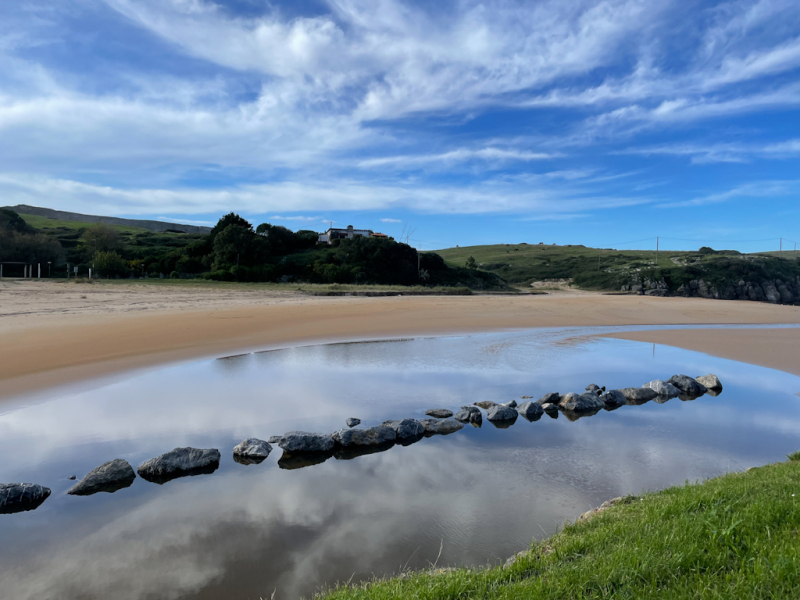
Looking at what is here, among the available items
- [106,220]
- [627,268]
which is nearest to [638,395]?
[627,268]

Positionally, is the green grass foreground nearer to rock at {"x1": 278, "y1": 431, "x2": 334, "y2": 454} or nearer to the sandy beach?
rock at {"x1": 278, "y1": 431, "x2": 334, "y2": 454}

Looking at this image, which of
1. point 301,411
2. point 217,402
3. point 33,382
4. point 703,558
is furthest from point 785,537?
point 33,382

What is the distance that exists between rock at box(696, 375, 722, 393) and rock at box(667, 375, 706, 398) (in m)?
0.12

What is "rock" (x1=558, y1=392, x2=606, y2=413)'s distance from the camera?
31.1 feet

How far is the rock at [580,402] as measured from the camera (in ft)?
31.1

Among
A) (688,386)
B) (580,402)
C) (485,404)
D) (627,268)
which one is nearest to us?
(485,404)

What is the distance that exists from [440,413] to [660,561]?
5.61 m

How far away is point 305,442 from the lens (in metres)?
7.09

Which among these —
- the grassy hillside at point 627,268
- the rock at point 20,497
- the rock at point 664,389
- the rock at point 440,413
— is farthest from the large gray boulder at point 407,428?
the grassy hillside at point 627,268

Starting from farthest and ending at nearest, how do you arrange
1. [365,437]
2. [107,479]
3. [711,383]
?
[711,383] < [365,437] < [107,479]

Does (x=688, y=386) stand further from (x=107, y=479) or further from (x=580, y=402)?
(x=107, y=479)

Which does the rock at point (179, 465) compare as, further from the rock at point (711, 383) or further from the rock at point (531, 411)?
the rock at point (711, 383)

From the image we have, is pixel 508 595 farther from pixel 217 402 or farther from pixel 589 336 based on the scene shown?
pixel 589 336

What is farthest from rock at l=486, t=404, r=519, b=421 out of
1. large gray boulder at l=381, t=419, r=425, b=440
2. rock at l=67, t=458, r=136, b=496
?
rock at l=67, t=458, r=136, b=496
